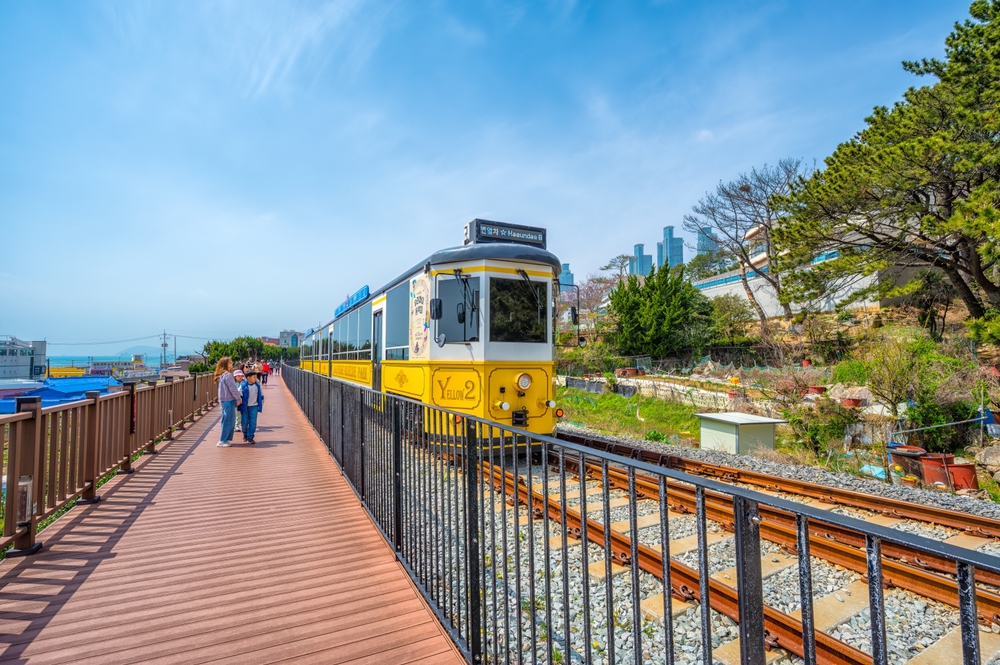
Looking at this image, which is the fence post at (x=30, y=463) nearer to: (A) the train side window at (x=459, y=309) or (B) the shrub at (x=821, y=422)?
(A) the train side window at (x=459, y=309)

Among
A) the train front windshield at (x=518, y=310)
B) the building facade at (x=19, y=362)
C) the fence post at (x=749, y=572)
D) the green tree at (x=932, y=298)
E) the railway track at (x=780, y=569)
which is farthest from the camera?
the building facade at (x=19, y=362)

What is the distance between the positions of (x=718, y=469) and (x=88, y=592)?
24.7ft

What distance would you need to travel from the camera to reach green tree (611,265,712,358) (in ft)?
98.5

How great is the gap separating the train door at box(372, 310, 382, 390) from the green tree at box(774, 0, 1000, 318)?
52.0 feet

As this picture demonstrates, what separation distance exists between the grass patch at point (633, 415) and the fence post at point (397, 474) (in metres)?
10.3

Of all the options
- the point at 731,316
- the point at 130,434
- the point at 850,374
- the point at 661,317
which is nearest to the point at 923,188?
the point at 850,374

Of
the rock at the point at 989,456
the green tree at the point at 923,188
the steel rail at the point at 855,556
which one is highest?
the green tree at the point at 923,188

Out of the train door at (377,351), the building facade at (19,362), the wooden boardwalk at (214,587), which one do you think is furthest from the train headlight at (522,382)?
the building facade at (19,362)

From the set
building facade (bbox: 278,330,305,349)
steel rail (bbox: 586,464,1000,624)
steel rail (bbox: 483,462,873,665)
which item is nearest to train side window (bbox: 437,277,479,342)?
steel rail (bbox: 586,464,1000,624)

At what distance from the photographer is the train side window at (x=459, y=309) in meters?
7.26

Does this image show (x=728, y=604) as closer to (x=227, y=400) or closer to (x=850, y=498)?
(x=850, y=498)

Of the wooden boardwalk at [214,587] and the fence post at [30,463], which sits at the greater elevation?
the fence post at [30,463]

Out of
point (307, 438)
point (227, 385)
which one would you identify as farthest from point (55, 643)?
point (307, 438)

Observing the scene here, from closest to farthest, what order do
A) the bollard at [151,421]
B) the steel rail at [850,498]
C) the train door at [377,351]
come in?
the steel rail at [850,498]
the bollard at [151,421]
the train door at [377,351]
